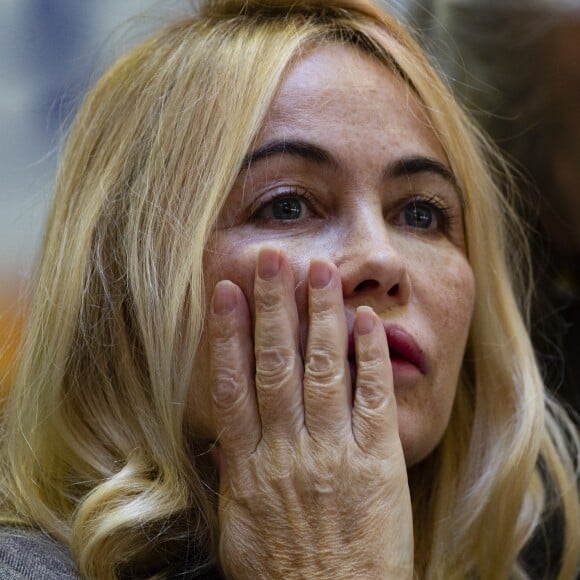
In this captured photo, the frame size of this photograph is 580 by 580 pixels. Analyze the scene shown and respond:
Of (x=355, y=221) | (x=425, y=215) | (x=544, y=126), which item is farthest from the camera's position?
(x=544, y=126)

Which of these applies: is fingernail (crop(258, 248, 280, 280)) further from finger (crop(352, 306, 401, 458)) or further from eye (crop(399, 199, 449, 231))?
eye (crop(399, 199, 449, 231))

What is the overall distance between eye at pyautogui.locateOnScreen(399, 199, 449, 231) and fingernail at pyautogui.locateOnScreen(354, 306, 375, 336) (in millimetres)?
234

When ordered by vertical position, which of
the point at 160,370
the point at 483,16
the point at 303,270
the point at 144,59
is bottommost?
the point at 160,370

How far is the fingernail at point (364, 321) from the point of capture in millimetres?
1262

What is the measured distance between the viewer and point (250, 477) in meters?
1.24

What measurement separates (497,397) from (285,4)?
75 centimetres

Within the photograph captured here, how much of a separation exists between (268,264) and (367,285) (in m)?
0.15

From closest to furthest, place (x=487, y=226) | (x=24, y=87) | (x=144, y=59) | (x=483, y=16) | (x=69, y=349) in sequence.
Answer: (x=69, y=349)
(x=144, y=59)
(x=487, y=226)
(x=24, y=87)
(x=483, y=16)

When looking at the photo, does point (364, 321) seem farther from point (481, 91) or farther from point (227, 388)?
point (481, 91)

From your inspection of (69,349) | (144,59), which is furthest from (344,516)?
(144,59)

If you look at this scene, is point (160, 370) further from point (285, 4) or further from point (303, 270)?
point (285, 4)

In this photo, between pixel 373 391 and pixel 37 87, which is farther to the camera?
pixel 37 87

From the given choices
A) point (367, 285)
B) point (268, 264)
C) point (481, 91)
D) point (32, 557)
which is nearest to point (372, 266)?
point (367, 285)

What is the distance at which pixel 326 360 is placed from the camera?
4.08 ft
